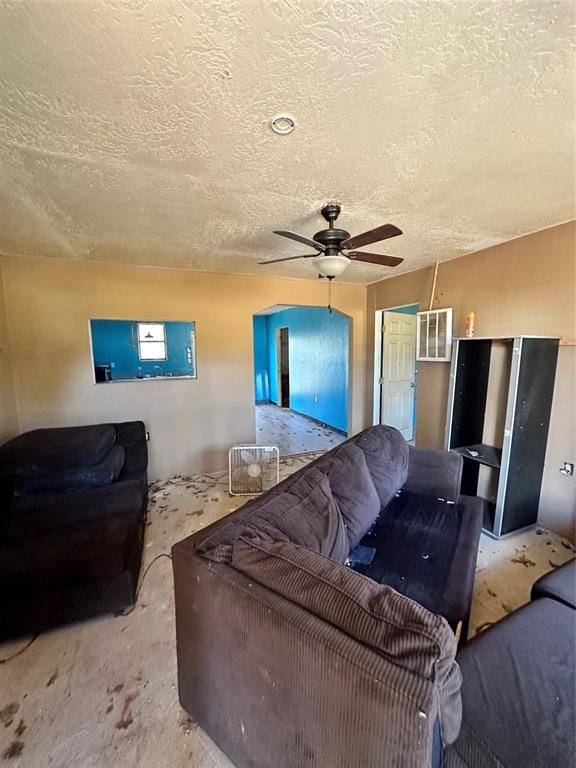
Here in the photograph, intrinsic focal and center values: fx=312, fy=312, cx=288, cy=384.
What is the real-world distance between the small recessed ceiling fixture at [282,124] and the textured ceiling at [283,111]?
3 cm

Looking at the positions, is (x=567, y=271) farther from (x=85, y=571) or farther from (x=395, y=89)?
(x=85, y=571)

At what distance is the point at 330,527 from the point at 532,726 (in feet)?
2.72

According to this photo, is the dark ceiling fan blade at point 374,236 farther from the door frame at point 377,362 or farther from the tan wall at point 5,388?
the tan wall at point 5,388

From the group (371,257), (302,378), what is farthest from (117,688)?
(302,378)

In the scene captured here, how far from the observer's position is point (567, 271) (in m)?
2.39

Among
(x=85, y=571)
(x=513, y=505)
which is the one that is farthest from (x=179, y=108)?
(x=513, y=505)

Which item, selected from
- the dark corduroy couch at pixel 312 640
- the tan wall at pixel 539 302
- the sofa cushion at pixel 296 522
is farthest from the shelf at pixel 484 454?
the sofa cushion at pixel 296 522

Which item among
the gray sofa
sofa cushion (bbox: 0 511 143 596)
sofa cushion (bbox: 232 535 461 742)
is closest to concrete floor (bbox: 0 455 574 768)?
sofa cushion (bbox: 0 511 143 596)

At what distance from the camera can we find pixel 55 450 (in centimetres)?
236

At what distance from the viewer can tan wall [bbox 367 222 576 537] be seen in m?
2.42

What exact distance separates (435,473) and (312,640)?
1.94 metres

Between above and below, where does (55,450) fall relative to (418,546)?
above

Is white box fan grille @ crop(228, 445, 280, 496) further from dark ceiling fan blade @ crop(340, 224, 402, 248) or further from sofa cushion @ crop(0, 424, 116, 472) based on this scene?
dark ceiling fan blade @ crop(340, 224, 402, 248)

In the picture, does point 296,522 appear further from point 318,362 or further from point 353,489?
point 318,362
